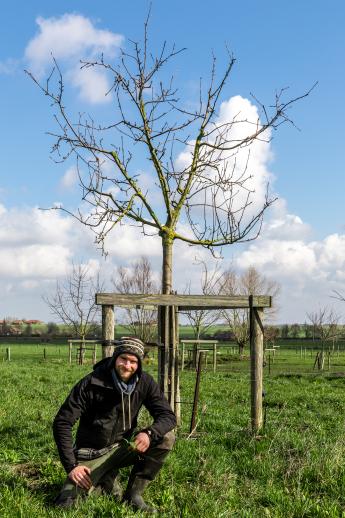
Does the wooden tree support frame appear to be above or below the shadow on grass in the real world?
above

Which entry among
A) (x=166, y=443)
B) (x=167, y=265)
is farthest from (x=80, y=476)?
(x=167, y=265)

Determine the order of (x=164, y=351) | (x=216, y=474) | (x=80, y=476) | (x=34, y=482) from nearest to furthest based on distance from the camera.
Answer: (x=80, y=476) → (x=34, y=482) → (x=216, y=474) → (x=164, y=351)

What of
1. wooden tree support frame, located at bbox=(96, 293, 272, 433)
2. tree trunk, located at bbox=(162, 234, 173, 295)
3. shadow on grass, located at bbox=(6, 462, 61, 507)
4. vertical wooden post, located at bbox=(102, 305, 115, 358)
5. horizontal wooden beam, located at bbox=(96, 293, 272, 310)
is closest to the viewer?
shadow on grass, located at bbox=(6, 462, 61, 507)

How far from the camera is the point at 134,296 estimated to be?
8461 mm

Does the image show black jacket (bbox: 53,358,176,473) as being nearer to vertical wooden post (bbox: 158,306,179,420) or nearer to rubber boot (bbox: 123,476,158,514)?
rubber boot (bbox: 123,476,158,514)

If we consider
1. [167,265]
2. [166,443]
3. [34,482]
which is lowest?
[34,482]

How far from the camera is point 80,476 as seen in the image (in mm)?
5383

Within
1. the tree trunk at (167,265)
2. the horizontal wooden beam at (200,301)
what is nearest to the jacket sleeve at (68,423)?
the horizontal wooden beam at (200,301)

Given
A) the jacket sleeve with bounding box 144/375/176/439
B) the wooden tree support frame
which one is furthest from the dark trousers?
the wooden tree support frame

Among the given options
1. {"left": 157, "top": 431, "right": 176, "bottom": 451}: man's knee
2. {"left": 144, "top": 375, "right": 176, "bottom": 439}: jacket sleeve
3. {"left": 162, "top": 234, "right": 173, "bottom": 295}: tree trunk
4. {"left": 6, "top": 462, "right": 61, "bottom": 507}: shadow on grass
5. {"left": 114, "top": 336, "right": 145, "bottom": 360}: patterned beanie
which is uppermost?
{"left": 162, "top": 234, "right": 173, "bottom": 295}: tree trunk

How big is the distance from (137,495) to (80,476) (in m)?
0.59

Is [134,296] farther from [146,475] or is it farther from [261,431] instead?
[146,475]

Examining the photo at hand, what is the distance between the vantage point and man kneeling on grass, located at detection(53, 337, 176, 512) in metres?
5.61

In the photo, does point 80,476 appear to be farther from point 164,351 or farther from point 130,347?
point 164,351
